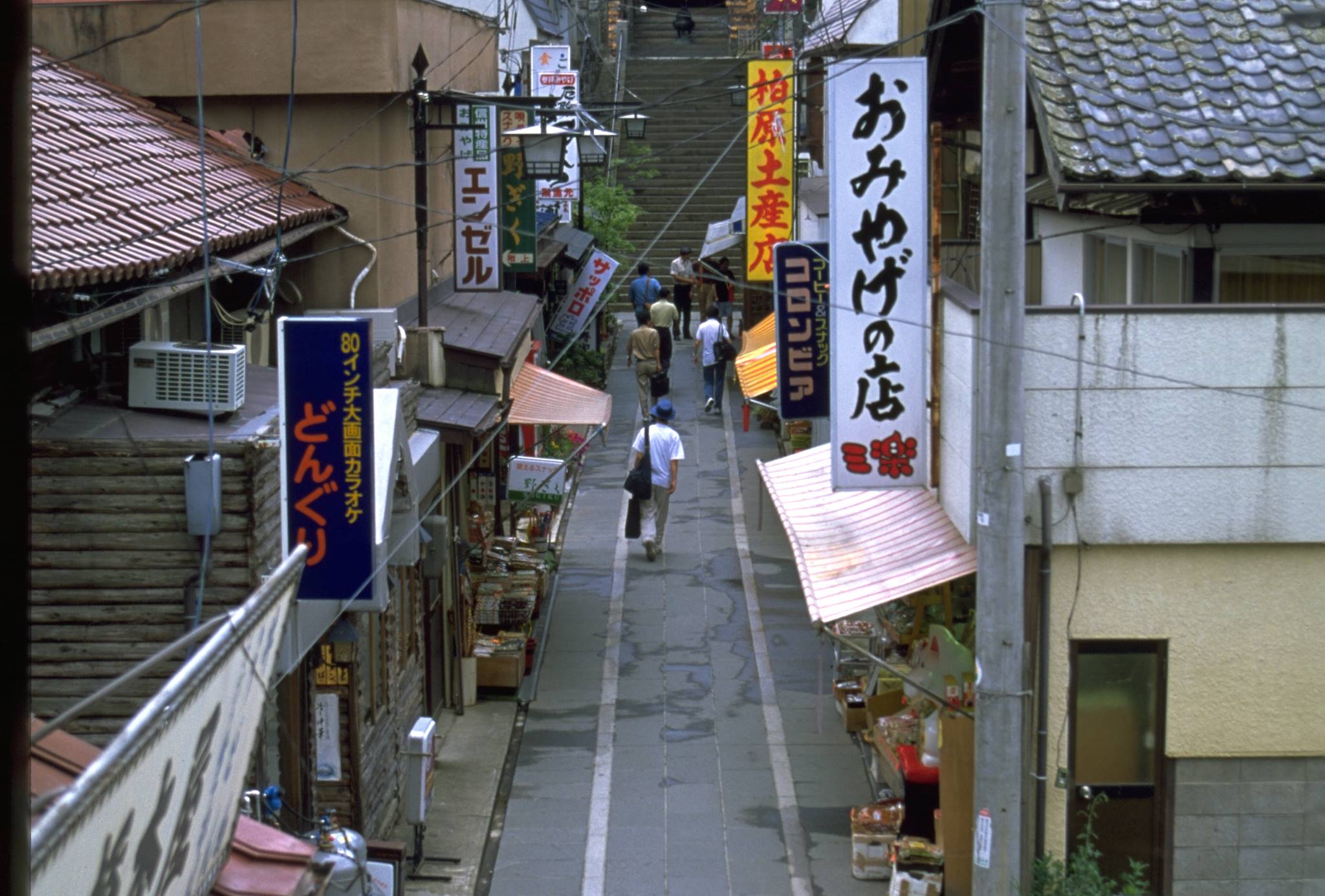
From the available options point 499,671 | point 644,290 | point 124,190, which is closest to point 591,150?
point 644,290

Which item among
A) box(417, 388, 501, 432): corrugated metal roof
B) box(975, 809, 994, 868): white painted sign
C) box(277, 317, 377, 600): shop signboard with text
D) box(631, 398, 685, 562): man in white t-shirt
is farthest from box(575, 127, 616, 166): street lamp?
box(975, 809, 994, 868): white painted sign

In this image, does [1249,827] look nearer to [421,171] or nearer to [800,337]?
[800,337]

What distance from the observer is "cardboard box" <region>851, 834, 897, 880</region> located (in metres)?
11.6

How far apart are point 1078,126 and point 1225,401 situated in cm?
214

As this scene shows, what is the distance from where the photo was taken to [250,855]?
6.62 m

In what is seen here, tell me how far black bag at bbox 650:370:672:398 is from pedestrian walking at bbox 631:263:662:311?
3.33m

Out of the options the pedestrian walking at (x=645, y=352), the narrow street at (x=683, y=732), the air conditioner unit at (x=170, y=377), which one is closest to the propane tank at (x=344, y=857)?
the narrow street at (x=683, y=732)

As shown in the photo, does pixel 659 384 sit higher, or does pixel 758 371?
pixel 758 371

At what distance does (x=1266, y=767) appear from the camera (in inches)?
385

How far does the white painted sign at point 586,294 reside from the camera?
1016 inches

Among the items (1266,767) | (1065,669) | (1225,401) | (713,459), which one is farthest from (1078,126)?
(713,459)

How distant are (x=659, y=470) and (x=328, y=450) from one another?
1117 centimetres

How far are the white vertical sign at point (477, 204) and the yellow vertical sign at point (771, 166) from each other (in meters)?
6.89

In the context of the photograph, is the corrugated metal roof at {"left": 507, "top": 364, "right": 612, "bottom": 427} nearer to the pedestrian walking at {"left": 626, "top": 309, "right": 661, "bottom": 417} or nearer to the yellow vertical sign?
the yellow vertical sign
